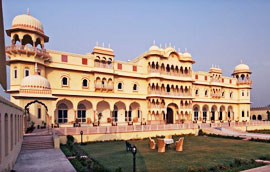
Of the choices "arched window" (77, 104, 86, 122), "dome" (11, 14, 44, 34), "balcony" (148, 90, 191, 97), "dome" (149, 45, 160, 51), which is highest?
"dome" (11, 14, 44, 34)

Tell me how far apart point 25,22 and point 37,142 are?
13292 millimetres

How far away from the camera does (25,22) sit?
19.7 metres

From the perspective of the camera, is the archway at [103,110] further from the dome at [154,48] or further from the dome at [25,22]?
the dome at [25,22]

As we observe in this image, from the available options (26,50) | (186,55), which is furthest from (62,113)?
(186,55)

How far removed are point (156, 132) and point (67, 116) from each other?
11773 millimetres

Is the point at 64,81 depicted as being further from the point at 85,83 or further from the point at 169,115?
the point at 169,115

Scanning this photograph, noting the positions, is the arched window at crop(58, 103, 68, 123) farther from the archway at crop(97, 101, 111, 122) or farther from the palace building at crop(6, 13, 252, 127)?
the archway at crop(97, 101, 111, 122)

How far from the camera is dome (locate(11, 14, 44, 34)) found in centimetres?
1944

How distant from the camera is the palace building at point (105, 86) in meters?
19.4

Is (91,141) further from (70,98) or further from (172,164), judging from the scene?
(172,164)

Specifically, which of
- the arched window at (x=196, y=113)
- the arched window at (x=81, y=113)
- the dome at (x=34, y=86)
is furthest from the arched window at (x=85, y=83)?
the arched window at (x=196, y=113)

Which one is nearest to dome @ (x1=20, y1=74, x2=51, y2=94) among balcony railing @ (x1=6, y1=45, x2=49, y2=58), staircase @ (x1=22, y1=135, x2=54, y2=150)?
staircase @ (x1=22, y1=135, x2=54, y2=150)

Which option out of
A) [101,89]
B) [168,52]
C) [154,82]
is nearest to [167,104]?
[154,82]

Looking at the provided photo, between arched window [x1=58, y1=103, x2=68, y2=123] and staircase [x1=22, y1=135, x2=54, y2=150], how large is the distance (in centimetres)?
752
